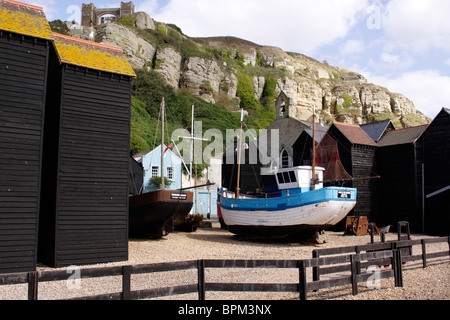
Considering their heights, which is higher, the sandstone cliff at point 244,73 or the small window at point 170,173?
the sandstone cliff at point 244,73

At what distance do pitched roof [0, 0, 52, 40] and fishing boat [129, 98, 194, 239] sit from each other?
8467 millimetres

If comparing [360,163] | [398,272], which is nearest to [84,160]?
[398,272]

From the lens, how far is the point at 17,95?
37.8 ft

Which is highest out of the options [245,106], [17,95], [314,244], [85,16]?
[85,16]

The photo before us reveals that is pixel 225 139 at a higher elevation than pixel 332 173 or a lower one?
higher

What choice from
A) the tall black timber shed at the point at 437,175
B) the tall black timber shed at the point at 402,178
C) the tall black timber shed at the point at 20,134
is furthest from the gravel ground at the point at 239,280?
the tall black timber shed at the point at 402,178

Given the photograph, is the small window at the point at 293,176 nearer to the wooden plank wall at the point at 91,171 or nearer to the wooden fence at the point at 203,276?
the wooden plank wall at the point at 91,171

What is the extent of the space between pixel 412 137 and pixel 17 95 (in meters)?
23.4

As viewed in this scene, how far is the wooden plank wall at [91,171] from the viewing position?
12.6 metres

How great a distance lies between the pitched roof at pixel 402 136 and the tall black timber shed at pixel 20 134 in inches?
876

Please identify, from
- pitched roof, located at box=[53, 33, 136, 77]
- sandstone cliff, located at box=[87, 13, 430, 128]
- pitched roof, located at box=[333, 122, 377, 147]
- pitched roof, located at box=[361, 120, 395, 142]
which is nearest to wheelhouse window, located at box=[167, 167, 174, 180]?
pitched roof, located at box=[333, 122, 377, 147]

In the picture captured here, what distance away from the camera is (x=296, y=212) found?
18.0m
